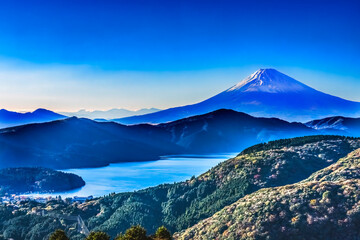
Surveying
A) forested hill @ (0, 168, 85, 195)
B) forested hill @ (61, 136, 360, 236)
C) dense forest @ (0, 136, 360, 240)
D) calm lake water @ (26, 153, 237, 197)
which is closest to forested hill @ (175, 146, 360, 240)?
dense forest @ (0, 136, 360, 240)

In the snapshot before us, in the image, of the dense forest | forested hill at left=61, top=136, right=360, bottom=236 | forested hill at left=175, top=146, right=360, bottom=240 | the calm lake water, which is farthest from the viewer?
the calm lake water

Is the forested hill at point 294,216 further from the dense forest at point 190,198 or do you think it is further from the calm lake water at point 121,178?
the calm lake water at point 121,178

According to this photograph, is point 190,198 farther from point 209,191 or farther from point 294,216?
point 294,216

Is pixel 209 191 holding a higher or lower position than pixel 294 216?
lower

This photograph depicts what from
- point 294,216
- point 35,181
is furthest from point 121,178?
point 294,216

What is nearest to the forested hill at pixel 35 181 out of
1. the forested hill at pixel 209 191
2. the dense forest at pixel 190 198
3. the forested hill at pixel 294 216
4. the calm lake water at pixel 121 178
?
the calm lake water at pixel 121 178

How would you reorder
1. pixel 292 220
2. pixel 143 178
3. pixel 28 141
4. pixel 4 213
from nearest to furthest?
pixel 292 220, pixel 4 213, pixel 143 178, pixel 28 141

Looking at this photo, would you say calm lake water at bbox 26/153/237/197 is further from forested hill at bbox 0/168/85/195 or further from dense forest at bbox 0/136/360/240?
dense forest at bbox 0/136/360/240

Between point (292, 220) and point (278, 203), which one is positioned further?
point (278, 203)

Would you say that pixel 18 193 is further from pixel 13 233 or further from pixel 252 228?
pixel 252 228

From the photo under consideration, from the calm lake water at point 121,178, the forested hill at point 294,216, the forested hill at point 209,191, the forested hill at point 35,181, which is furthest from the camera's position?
the forested hill at point 35,181

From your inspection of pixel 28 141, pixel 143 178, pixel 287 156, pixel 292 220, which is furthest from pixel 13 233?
pixel 28 141
